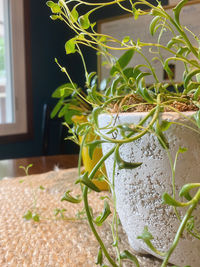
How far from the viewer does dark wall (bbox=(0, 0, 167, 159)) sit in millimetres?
2451

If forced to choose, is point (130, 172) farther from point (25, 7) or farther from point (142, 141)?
point (25, 7)

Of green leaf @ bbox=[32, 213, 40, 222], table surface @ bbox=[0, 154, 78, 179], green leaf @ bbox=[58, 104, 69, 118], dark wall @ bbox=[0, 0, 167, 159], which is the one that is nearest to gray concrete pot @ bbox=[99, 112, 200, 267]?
green leaf @ bbox=[32, 213, 40, 222]

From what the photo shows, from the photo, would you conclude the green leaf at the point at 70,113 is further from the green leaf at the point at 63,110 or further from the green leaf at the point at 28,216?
the green leaf at the point at 28,216

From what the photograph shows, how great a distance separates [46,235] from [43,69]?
88.9 inches

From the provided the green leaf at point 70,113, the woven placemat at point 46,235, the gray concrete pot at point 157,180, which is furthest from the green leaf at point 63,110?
the gray concrete pot at point 157,180

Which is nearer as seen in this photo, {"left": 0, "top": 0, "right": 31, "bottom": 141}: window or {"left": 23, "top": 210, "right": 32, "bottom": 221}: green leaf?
{"left": 23, "top": 210, "right": 32, "bottom": 221}: green leaf

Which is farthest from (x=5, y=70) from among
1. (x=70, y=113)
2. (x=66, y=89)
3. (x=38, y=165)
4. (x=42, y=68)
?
(x=66, y=89)

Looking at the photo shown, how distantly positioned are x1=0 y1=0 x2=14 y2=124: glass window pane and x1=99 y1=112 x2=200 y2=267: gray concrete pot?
7.29 feet

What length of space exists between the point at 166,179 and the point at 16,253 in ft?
0.67

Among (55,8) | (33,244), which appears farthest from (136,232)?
(55,8)

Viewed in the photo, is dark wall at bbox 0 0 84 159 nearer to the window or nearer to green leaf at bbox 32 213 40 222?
the window

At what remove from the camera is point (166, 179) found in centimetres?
28

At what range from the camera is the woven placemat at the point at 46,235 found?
0.35 metres

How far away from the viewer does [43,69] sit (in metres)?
2.55
